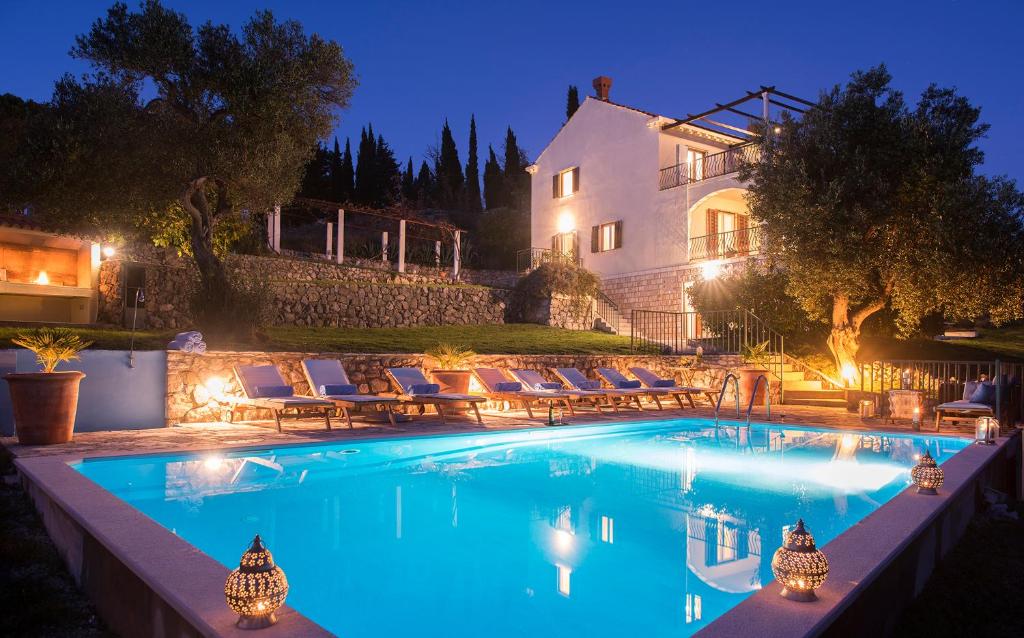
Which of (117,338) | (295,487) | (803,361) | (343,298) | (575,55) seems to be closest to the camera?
(295,487)

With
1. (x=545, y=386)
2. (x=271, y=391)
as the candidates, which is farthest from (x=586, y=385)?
(x=271, y=391)

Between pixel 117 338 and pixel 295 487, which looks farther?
pixel 117 338

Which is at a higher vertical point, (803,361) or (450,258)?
(450,258)

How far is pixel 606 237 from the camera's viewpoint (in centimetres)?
2539

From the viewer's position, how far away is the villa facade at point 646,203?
22250mm

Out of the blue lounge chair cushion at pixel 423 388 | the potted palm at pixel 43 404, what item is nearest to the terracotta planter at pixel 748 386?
the blue lounge chair cushion at pixel 423 388

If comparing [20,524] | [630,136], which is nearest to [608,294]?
[630,136]

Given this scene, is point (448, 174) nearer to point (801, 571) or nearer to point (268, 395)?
point (268, 395)

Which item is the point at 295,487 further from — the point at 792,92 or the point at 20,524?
the point at 792,92

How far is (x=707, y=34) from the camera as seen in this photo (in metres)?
28.8

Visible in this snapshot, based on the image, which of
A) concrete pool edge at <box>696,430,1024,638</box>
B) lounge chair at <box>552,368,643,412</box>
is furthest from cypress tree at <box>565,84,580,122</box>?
concrete pool edge at <box>696,430,1024,638</box>

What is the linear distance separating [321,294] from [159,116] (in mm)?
8146

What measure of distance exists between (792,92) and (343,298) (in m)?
14.7

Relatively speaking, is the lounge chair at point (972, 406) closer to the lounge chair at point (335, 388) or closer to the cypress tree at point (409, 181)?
the lounge chair at point (335, 388)
